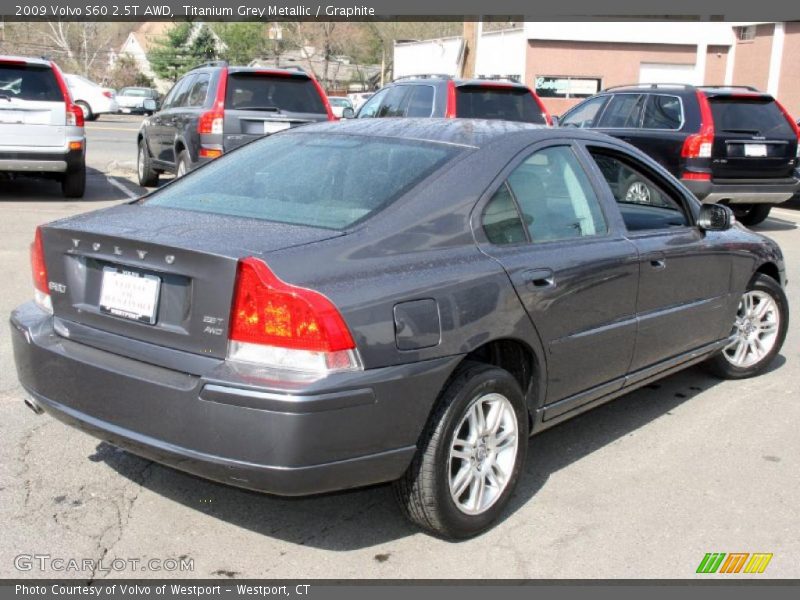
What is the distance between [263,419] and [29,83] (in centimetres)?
1052

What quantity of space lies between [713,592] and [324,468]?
155cm

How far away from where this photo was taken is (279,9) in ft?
62.2

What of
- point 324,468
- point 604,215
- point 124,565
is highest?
point 604,215

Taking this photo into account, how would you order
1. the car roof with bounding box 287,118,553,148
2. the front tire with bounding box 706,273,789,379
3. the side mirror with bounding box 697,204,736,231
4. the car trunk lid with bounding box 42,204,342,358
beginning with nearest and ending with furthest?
the car trunk lid with bounding box 42,204,342,358
the car roof with bounding box 287,118,553,148
the side mirror with bounding box 697,204,736,231
the front tire with bounding box 706,273,789,379

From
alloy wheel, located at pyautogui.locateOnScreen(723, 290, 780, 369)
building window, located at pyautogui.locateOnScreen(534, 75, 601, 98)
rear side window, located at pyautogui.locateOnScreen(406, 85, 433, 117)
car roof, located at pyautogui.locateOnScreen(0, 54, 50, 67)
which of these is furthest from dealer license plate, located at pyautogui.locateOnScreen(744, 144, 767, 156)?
building window, located at pyautogui.locateOnScreen(534, 75, 601, 98)

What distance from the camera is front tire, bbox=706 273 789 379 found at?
226 inches

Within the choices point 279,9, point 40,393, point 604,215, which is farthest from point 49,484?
point 279,9

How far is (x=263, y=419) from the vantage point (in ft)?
9.93

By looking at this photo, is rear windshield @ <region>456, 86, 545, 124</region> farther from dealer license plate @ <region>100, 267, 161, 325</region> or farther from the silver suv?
dealer license plate @ <region>100, 267, 161, 325</region>

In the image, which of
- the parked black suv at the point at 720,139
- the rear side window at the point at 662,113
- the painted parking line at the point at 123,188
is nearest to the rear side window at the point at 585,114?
the parked black suv at the point at 720,139

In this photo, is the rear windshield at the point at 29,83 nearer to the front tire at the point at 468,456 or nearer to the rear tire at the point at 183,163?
the rear tire at the point at 183,163

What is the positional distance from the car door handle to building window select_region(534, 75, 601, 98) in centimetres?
3509

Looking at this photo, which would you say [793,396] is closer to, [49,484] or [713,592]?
[713,592]

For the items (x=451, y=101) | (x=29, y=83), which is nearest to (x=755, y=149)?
(x=451, y=101)
